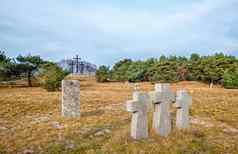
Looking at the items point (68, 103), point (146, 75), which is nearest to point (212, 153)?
point (68, 103)

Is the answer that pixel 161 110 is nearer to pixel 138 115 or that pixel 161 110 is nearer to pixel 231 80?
pixel 138 115

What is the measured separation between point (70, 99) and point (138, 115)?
464 centimetres

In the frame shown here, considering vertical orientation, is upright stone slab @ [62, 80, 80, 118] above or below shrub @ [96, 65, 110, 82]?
below

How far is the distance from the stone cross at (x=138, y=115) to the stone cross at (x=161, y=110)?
683mm

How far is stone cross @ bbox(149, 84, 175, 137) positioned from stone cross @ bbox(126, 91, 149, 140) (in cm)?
68

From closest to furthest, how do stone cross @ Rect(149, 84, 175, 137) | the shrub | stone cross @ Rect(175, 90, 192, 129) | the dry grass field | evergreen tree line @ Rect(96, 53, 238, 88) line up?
1. the dry grass field
2. stone cross @ Rect(149, 84, 175, 137)
3. stone cross @ Rect(175, 90, 192, 129)
4. evergreen tree line @ Rect(96, 53, 238, 88)
5. the shrub

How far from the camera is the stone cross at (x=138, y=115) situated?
9648 millimetres

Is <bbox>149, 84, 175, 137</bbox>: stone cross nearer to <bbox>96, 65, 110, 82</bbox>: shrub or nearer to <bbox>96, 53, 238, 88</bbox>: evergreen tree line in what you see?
<bbox>96, 53, 238, 88</bbox>: evergreen tree line

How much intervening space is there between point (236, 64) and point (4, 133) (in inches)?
2154

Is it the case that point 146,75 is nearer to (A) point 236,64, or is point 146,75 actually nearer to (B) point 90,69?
(A) point 236,64

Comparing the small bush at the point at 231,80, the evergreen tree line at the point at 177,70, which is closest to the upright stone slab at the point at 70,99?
the small bush at the point at 231,80

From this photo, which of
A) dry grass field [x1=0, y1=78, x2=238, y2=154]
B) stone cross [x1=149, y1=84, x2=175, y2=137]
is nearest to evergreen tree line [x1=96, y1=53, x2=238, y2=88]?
dry grass field [x1=0, y1=78, x2=238, y2=154]

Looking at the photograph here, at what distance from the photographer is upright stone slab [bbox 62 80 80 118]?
1314 cm

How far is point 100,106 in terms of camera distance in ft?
54.1
